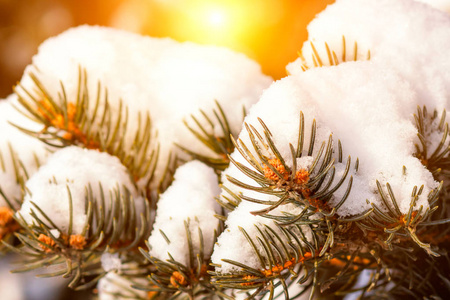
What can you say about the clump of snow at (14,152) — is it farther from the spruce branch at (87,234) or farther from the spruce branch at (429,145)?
the spruce branch at (429,145)

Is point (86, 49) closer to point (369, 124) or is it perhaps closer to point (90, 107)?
point (90, 107)

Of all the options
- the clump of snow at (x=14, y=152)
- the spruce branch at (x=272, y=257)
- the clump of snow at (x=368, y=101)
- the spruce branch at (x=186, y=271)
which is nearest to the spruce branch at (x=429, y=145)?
the clump of snow at (x=368, y=101)

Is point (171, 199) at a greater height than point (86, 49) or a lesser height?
lesser

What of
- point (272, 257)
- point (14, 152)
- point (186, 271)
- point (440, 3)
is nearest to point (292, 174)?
point (272, 257)

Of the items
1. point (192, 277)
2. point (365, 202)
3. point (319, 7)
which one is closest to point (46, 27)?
point (319, 7)

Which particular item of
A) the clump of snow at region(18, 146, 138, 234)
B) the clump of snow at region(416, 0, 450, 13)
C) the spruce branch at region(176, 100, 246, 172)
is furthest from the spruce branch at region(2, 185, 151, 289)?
the clump of snow at region(416, 0, 450, 13)

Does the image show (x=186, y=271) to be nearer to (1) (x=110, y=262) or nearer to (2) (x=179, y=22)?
(1) (x=110, y=262)
